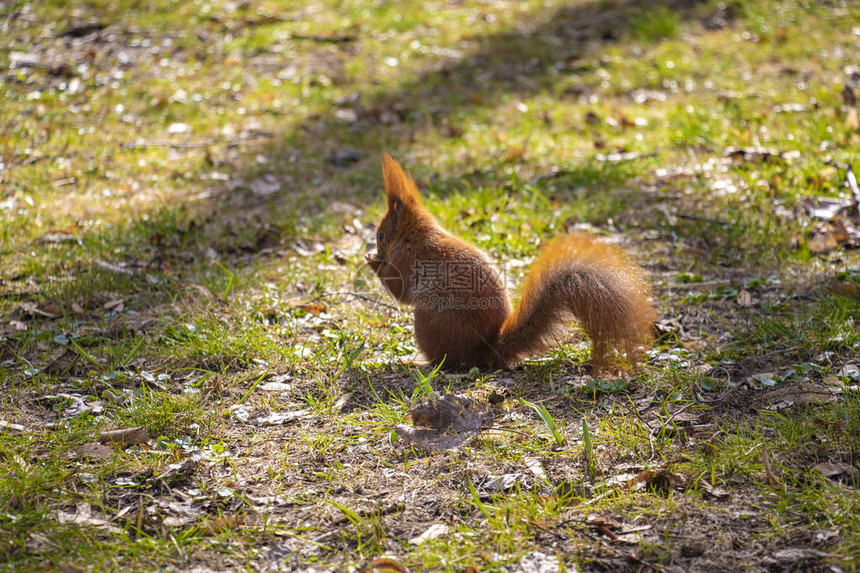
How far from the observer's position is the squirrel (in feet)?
7.88

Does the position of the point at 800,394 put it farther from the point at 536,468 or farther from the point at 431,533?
the point at 431,533

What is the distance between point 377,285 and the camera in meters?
3.51

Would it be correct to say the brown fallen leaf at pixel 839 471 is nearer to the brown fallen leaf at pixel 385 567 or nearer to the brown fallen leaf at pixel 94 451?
the brown fallen leaf at pixel 385 567

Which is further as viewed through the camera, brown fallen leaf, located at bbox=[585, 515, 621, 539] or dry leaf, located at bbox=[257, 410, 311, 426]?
dry leaf, located at bbox=[257, 410, 311, 426]

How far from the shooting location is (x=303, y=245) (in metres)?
3.84

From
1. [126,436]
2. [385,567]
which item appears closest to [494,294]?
[385,567]

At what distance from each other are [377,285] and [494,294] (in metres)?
0.98

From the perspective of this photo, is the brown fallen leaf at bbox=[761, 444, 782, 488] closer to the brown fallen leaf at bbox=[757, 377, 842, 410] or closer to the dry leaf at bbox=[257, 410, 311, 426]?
the brown fallen leaf at bbox=[757, 377, 842, 410]

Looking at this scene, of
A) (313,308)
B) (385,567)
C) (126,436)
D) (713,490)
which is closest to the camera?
(385,567)

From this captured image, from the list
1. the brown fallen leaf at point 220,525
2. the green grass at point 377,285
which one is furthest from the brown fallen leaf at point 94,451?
the brown fallen leaf at point 220,525

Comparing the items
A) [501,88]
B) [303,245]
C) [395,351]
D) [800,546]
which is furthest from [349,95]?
[800,546]

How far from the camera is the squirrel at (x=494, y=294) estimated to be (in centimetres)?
240

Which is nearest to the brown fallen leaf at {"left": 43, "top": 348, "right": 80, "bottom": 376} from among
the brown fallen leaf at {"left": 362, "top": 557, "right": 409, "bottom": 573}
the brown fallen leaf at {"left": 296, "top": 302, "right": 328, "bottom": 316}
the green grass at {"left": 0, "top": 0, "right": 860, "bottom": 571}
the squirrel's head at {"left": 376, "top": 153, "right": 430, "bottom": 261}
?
the green grass at {"left": 0, "top": 0, "right": 860, "bottom": 571}

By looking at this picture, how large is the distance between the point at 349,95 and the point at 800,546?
4786 millimetres
